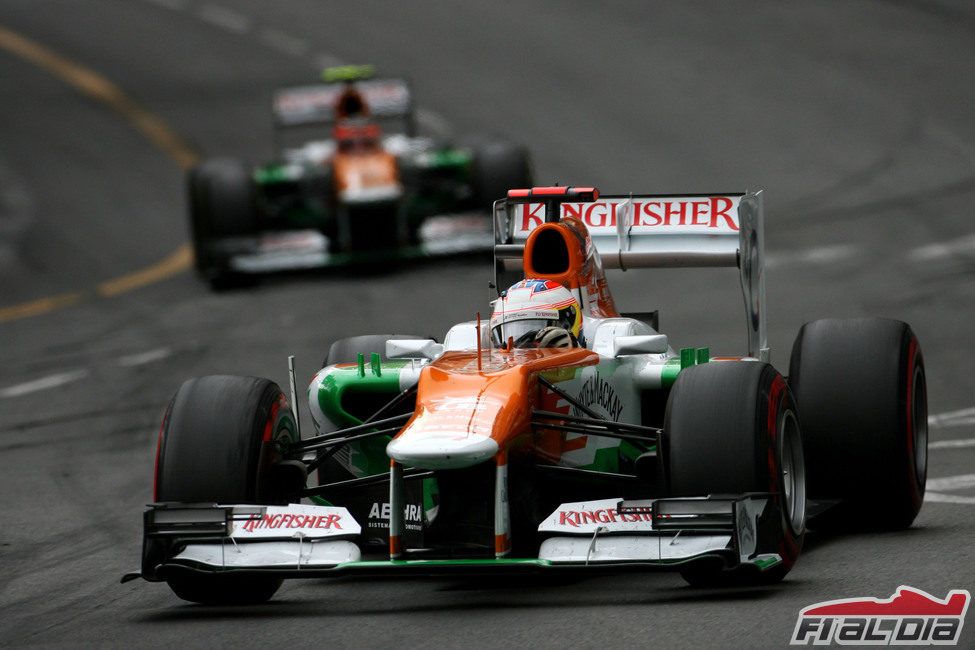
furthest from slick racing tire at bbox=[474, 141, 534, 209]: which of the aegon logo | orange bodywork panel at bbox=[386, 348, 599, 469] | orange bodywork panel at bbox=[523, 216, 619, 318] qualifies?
orange bodywork panel at bbox=[386, 348, 599, 469]

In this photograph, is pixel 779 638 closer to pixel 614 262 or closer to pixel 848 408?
pixel 848 408

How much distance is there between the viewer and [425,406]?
29.5 ft

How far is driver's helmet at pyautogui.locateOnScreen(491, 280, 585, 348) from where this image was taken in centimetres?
1018

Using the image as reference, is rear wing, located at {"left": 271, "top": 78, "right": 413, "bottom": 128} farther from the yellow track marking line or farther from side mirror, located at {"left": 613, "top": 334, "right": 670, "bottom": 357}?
side mirror, located at {"left": 613, "top": 334, "right": 670, "bottom": 357}

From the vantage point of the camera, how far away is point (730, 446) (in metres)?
8.66

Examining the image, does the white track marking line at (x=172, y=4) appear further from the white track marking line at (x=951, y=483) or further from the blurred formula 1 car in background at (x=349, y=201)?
the white track marking line at (x=951, y=483)

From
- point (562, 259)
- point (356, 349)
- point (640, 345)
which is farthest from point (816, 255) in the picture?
point (640, 345)

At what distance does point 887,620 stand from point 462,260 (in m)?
15.0

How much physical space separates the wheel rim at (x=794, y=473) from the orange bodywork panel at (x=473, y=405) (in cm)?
114

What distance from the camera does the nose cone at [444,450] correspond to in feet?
27.5

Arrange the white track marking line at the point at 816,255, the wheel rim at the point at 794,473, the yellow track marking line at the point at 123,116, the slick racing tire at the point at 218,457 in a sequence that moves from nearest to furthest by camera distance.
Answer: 1. the slick racing tire at the point at 218,457
2. the wheel rim at the point at 794,473
3. the white track marking line at the point at 816,255
4. the yellow track marking line at the point at 123,116

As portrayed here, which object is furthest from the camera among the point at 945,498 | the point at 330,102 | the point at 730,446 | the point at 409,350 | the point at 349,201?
the point at 330,102

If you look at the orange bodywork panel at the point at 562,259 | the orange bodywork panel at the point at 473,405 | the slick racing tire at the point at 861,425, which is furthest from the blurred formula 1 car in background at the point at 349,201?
the orange bodywork panel at the point at 473,405

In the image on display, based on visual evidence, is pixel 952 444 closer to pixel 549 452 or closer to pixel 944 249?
pixel 549 452
